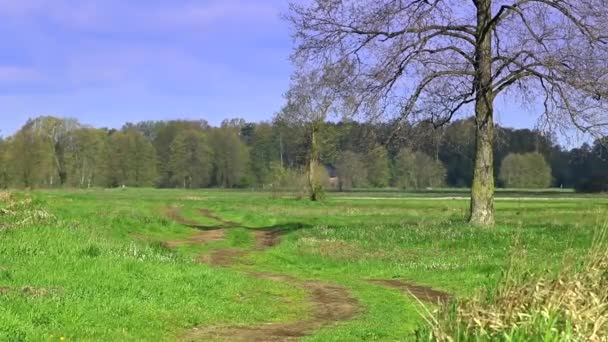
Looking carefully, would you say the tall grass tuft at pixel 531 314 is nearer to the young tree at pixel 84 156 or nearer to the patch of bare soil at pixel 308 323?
the patch of bare soil at pixel 308 323

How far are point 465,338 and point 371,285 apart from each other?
11.0m

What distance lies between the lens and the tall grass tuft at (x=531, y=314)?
5902mm

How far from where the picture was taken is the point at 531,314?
243 inches

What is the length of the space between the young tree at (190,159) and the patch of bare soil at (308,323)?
121221 millimetres

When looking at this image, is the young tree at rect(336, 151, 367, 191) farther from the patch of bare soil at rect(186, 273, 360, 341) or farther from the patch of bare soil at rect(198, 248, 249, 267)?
the patch of bare soil at rect(186, 273, 360, 341)

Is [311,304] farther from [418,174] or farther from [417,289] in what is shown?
[418,174]

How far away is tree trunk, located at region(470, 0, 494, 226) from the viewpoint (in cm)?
2472

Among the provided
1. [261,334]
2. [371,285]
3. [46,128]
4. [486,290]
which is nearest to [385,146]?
[371,285]

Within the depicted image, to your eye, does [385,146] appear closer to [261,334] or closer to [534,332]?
[261,334]

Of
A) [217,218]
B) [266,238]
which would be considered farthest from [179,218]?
[266,238]

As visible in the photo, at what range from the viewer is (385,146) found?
84.0 ft

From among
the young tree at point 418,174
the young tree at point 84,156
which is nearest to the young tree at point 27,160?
the young tree at point 84,156

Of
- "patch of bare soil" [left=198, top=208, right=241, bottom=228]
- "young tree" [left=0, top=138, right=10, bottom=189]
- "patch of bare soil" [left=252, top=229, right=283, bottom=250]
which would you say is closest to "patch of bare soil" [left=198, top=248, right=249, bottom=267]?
"patch of bare soil" [left=252, top=229, right=283, bottom=250]

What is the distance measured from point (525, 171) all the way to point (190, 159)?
6675 centimetres
